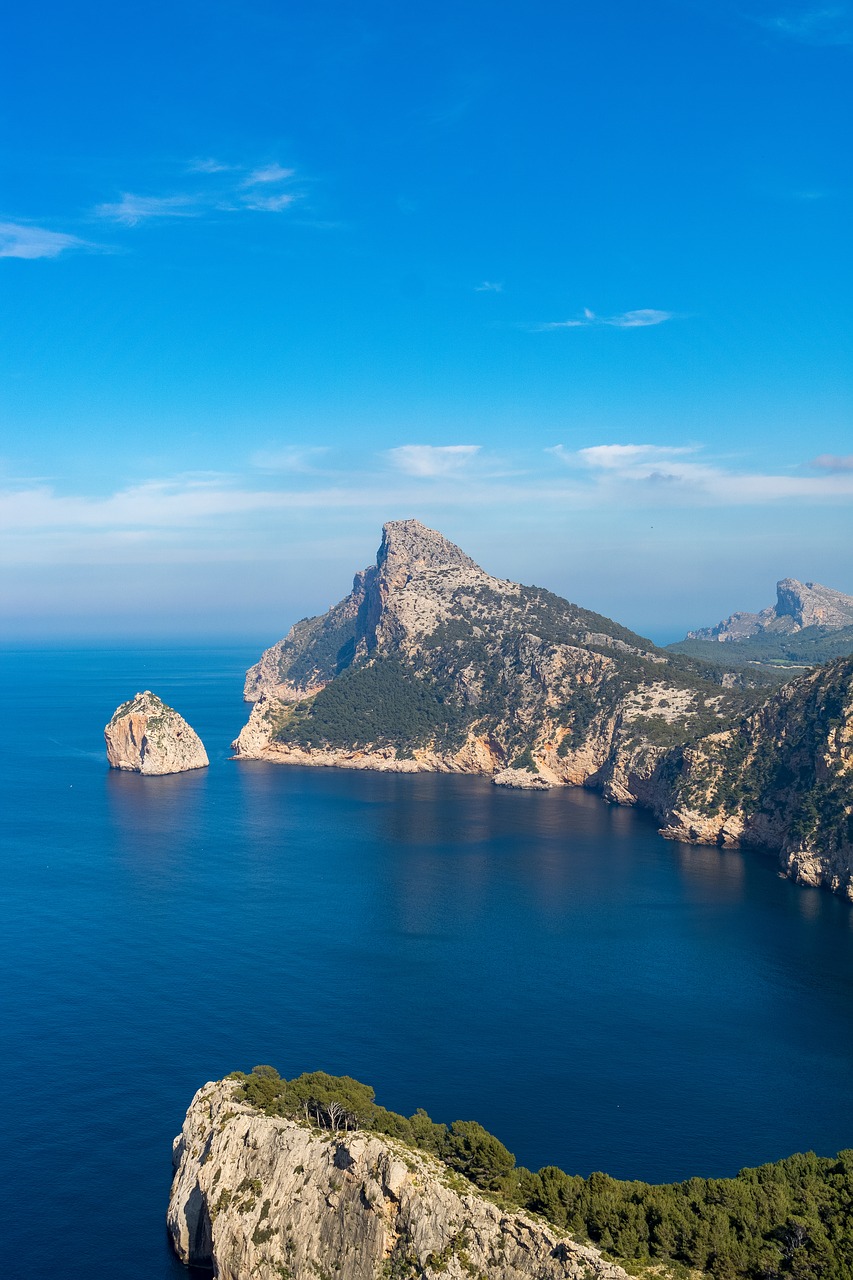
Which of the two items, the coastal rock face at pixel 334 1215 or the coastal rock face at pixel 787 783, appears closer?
the coastal rock face at pixel 334 1215

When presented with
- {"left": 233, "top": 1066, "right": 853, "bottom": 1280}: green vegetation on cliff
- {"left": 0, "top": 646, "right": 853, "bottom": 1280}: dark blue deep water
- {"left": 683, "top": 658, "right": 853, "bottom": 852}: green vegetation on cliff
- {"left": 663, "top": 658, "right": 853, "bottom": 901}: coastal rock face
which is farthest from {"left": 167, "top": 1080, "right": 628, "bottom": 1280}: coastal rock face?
{"left": 683, "top": 658, "right": 853, "bottom": 852}: green vegetation on cliff

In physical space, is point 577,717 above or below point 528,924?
above

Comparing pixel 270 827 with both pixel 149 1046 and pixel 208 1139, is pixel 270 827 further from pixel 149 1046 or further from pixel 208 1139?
pixel 208 1139

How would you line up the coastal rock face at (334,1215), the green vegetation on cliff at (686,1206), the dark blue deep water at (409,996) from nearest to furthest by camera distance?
the green vegetation on cliff at (686,1206) < the coastal rock face at (334,1215) < the dark blue deep water at (409,996)

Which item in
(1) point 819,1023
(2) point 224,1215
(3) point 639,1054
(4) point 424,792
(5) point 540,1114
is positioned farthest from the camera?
(4) point 424,792

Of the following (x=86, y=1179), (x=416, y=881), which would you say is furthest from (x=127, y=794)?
(x=86, y=1179)

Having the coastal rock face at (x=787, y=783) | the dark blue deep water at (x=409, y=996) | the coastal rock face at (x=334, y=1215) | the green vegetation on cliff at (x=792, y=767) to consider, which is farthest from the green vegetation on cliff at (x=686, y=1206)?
the green vegetation on cliff at (x=792, y=767)

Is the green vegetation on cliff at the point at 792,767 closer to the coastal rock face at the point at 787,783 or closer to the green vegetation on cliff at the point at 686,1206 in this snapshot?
the coastal rock face at the point at 787,783
